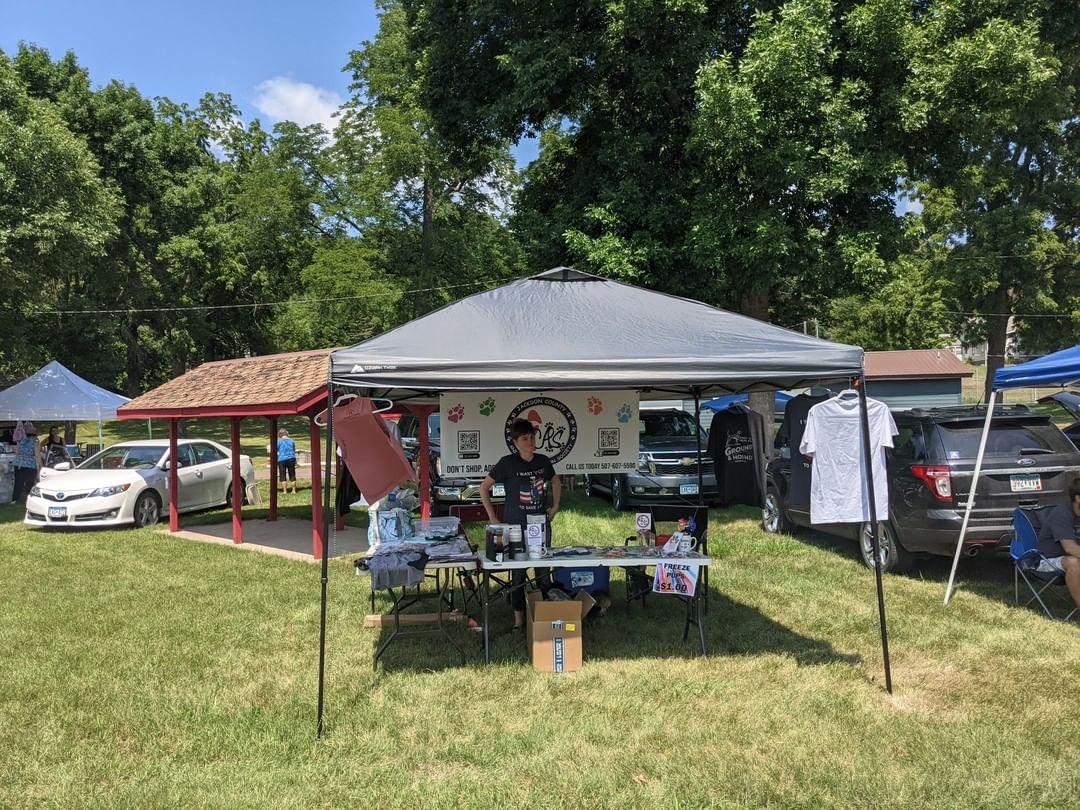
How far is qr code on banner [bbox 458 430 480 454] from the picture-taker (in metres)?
7.75

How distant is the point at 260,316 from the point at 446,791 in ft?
111

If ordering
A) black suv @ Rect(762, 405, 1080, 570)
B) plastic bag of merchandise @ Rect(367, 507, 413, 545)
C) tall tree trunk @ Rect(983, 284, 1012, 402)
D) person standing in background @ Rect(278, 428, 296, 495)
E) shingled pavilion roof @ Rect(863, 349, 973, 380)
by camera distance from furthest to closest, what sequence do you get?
shingled pavilion roof @ Rect(863, 349, 973, 380), tall tree trunk @ Rect(983, 284, 1012, 402), person standing in background @ Rect(278, 428, 296, 495), black suv @ Rect(762, 405, 1080, 570), plastic bag of merchandise @ Rect(367, 507, 413, 545)

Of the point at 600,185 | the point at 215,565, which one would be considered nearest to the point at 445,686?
the point at 215,565

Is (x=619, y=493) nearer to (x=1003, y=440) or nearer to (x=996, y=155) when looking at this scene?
(x=1003, y=440)

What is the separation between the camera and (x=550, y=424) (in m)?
7.85

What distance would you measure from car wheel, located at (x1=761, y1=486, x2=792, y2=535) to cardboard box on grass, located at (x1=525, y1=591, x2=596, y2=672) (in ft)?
18.6

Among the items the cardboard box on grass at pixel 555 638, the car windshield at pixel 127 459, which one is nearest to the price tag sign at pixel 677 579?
the cardboard box on grass at pixel 555 638

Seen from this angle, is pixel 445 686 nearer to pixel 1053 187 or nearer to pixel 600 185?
pixel 600 185

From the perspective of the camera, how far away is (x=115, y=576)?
9008mm

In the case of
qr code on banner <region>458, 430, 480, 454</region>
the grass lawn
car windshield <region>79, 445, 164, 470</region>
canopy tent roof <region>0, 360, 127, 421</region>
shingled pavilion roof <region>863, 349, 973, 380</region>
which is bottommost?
the grass lawn

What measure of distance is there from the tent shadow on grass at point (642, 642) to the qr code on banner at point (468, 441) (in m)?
1.58

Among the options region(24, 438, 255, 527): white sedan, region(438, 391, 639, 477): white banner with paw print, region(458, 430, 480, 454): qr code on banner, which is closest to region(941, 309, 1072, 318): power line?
region(438, 391, 639, 477): white banner with paw print

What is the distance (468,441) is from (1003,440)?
5.02 meters

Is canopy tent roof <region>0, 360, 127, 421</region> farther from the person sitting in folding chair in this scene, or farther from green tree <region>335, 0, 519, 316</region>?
the person sitting in folding chair
